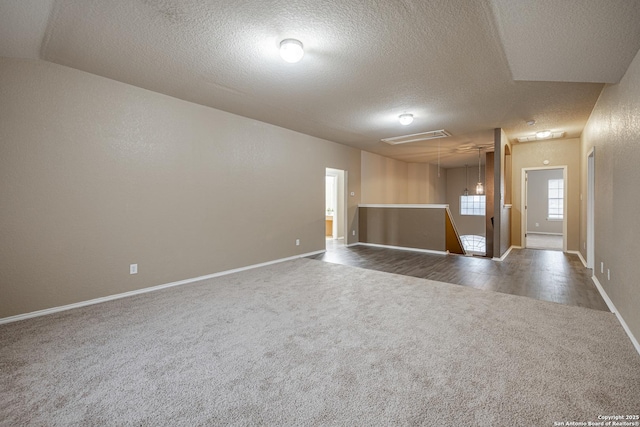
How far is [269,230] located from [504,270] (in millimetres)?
4215

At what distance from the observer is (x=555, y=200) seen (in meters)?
10.2

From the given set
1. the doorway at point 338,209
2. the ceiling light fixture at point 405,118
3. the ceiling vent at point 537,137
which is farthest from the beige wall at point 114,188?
the ceiling vent at point 537,137

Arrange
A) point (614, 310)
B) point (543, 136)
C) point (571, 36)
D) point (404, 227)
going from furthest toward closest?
point (404, 227) → point (543, 136) → point (614, 310) → point (571, 36)

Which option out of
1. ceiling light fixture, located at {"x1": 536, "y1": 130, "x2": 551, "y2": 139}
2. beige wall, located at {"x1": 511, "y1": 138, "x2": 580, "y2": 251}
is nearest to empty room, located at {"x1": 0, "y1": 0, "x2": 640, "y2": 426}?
ceiling light fixture, located at {"x1": 536, "y1": 130, "x2": 551, "y2": 139}

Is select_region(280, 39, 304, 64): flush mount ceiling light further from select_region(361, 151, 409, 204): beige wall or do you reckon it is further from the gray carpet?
select_region(361, 151, 409, 204): beige wall

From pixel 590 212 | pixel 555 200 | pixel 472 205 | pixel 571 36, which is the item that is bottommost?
pixel 590 212

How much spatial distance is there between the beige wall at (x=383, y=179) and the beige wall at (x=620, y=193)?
16.5 feet

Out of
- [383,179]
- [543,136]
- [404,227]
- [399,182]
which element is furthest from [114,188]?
[399,182]

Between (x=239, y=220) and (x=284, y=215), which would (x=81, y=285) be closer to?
(x=239, y=220)

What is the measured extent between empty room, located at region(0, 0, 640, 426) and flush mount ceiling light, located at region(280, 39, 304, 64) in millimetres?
21

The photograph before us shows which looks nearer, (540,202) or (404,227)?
(404,227)

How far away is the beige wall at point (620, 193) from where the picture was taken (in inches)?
92.0

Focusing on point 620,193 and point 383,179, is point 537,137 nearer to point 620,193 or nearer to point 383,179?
point 383,179

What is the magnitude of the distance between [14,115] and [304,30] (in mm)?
2999
